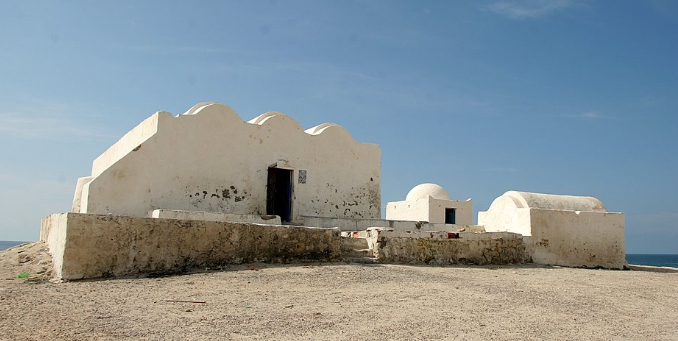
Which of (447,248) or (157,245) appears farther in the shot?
(447,248)

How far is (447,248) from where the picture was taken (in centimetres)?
934

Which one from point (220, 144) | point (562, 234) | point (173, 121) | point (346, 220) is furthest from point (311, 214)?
point (562, 234)

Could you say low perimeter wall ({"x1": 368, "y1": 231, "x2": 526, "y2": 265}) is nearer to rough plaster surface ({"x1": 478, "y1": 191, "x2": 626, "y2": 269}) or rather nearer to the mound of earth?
rough plaster surface ({"x1": 478, "y1": 191, "x2": 626, "y2": 269})

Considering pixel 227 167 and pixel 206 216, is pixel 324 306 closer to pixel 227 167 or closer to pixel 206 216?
pixel 206 216

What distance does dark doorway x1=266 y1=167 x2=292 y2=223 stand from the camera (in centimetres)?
1328

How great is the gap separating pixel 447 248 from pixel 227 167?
19.1ft

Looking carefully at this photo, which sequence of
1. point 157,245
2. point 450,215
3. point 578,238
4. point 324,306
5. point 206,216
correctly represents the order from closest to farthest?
point 324,306 < point 157,245 < point 206,216 < point 578,238 < point 450,215

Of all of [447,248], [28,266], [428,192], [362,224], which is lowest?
[28,266]

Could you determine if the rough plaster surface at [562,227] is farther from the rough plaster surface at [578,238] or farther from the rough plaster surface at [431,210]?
the rough plaster surface at [431,210]

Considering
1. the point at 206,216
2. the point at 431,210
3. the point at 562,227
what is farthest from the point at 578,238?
the point at 431,210

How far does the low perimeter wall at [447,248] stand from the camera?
8.66 meters

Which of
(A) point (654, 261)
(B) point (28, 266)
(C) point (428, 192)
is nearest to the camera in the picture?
(B) point (28, 266)

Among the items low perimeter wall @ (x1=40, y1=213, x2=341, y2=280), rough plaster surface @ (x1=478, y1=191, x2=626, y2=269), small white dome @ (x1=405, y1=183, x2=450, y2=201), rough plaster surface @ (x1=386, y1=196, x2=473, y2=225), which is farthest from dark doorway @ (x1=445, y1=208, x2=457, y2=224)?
low perimeter wall @ (x1=40, y1=213, x2=341, y2=280)

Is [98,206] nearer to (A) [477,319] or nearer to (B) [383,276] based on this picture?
(B) [383,276]
